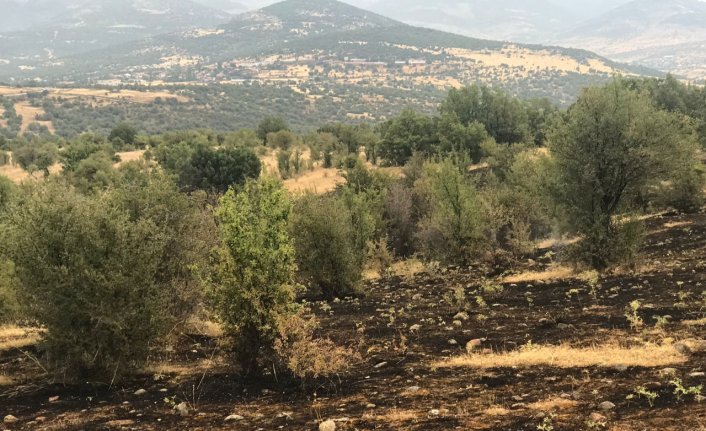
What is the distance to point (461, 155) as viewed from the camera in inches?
1896

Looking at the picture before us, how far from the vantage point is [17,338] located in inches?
548

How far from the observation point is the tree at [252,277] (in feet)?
30.0

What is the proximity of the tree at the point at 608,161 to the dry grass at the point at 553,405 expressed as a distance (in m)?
13.2

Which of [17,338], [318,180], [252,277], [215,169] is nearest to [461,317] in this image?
[252,277]

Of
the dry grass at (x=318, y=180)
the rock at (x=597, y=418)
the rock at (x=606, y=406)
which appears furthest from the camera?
the dry grass at (x=318, y=180)

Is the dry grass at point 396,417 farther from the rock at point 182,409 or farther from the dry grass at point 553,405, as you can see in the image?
the rock at point 182,409

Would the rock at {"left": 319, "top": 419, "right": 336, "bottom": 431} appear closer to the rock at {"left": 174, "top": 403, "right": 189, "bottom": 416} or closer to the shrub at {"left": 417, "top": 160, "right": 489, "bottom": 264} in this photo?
the rock at {"left": 174, "top": 403, "right": 189, "bottom": 416}

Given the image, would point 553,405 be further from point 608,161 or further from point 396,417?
point 608,161

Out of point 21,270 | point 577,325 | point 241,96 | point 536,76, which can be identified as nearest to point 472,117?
point 577,325

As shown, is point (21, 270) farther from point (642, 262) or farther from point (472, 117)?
point (472, 117)

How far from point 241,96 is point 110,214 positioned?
142 metres

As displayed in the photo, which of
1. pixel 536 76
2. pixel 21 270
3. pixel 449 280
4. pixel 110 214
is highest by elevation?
pixel 536 76

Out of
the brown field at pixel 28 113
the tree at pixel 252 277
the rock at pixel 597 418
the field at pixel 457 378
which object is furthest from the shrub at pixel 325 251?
the brown field at pixel 28 113

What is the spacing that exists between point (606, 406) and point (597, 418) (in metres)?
0.45
